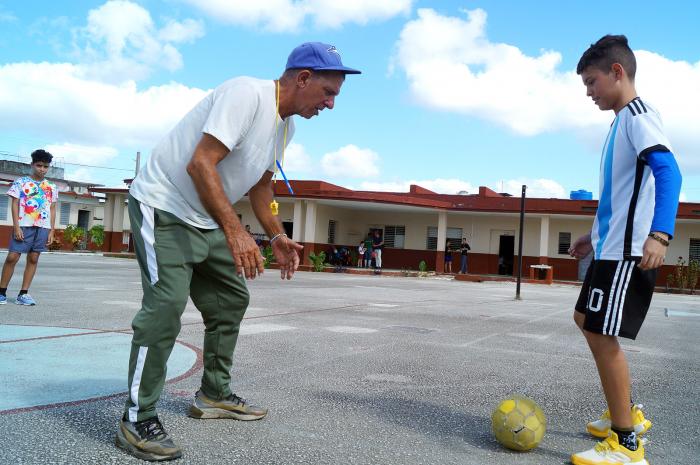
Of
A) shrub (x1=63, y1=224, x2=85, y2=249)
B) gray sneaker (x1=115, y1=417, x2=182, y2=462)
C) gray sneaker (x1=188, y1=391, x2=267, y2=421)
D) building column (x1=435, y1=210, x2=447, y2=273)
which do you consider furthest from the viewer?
shrub (x1=63, y1=224, x2=85, y2=249)

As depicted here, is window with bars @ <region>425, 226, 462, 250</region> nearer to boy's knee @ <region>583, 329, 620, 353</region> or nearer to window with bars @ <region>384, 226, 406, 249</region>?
window with bars @ <region>384, 226, 406, 249</region>

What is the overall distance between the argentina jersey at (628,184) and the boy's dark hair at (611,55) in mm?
225

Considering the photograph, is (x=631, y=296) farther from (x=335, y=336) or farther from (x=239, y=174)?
(x=335, y=336)

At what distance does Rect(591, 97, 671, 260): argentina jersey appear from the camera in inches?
117

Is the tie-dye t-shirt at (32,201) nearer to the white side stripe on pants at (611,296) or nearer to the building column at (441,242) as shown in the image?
the white side stripe on pants at (611,296)

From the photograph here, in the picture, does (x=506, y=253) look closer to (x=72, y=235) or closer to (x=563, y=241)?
(x=563, y=241)

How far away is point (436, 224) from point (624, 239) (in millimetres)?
31384

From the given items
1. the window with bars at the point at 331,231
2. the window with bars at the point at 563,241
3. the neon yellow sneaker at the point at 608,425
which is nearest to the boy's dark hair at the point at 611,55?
the neon yellow sneaker at the point at 608,425

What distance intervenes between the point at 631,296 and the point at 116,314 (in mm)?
6372

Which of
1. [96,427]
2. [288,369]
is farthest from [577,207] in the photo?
[96,427]

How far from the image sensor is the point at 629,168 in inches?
121

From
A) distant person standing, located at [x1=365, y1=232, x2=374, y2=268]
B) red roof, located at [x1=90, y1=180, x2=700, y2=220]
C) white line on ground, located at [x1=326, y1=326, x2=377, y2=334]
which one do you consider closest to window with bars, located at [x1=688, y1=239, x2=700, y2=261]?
red roof, located at [x1=90, y1=180, x2=700, y2=220]

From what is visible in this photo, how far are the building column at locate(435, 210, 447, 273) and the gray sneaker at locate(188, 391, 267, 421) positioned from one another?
28605 millimetres

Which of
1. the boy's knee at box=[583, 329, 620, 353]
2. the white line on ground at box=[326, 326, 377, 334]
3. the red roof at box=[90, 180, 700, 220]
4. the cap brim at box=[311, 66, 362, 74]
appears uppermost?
the red roof at box=[90, 180, 700, 220]
